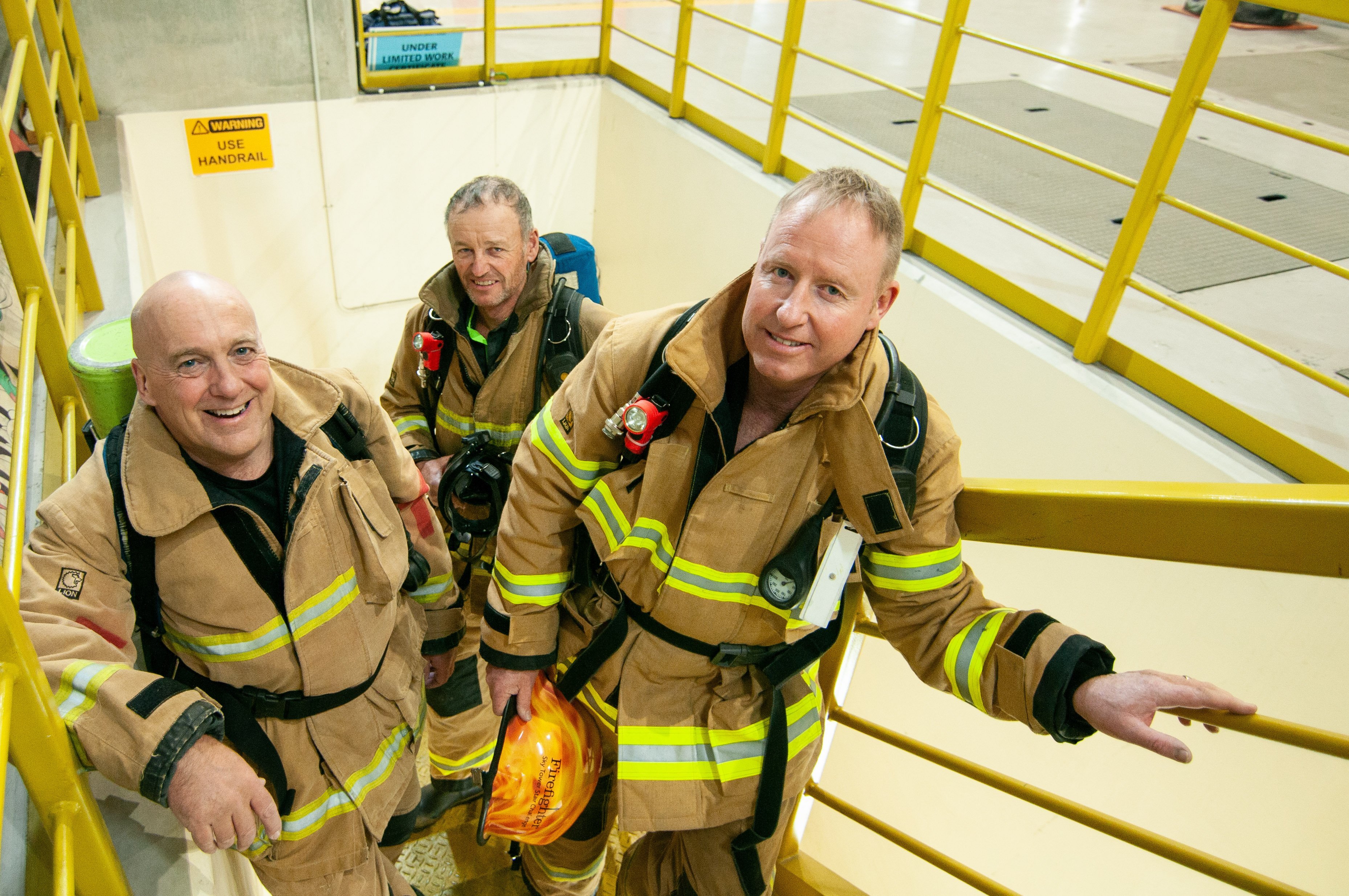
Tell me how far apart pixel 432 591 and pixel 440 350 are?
844 mm

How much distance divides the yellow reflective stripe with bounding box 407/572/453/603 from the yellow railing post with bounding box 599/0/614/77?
427cm

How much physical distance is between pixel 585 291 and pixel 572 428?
2102 millimetres

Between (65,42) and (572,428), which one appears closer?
(572,428)

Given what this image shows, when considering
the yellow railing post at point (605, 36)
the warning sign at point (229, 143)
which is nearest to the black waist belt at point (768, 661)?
the warning sign at point (229, 143)

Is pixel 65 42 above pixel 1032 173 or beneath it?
above

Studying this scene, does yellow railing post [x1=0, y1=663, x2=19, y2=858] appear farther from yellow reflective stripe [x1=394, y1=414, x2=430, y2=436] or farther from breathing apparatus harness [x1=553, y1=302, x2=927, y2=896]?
yellow reflective stripe [x1=394, y1=414, x2=430, y2=436]

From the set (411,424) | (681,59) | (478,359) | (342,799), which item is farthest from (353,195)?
(342,799)

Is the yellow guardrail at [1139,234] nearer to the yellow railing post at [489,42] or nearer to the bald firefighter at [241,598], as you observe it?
the yellow railing post at [489,42]

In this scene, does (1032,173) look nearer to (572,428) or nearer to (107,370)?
(572,428)

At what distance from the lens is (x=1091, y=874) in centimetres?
279

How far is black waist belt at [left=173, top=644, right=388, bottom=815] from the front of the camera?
69.7 inches

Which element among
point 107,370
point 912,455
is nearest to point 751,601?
point 912,455

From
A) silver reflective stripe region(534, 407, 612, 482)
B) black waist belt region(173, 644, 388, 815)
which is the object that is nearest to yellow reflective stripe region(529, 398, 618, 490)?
silver reflective stripe region(534, 407, 612, 482)

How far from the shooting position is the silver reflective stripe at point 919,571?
149cm
